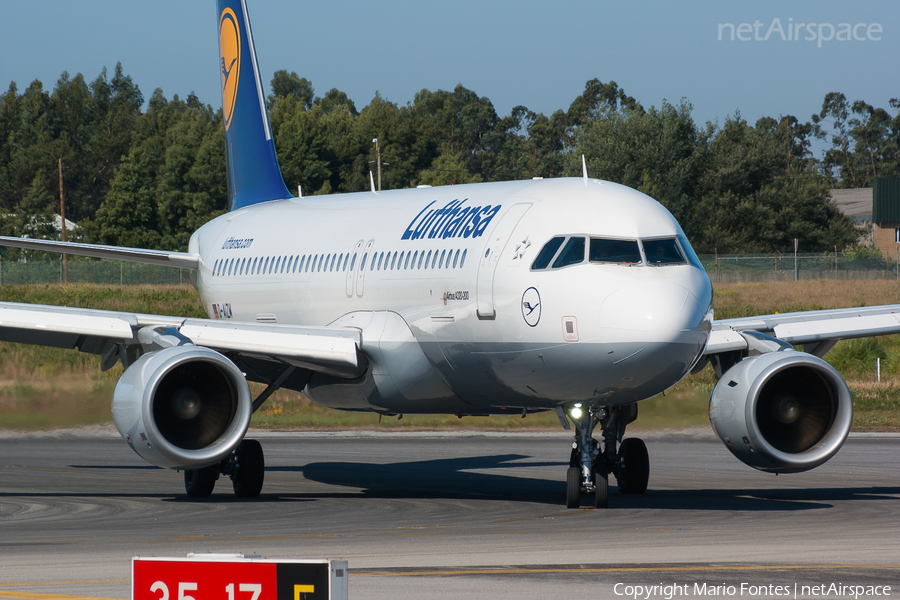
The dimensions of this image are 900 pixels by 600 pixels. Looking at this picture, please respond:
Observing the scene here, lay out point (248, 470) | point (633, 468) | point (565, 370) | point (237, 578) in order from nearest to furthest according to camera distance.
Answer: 1. point (237, 578)
2. point (565, 370)
3. point (633, 468)
4. point (248, 470)

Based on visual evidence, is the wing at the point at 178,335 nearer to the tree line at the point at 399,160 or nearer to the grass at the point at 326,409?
the grass at the point at 326,409

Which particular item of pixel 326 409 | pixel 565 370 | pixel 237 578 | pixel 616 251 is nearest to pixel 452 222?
pixel 616 251

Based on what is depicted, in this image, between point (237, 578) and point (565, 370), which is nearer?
point (237, 578)

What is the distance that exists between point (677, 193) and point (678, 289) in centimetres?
7457

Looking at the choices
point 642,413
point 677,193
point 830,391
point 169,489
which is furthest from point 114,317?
point 677,193

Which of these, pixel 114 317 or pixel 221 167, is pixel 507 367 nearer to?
pixel 114 317

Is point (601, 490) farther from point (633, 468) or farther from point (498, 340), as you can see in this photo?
point (633, 468)

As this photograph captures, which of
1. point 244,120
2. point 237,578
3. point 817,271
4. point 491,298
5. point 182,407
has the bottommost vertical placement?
point 182,407

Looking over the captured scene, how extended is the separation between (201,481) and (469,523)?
16.5 ft

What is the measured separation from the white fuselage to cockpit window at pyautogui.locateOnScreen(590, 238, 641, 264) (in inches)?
4.2

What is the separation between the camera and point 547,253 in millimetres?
14305

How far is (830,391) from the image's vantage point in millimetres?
15305

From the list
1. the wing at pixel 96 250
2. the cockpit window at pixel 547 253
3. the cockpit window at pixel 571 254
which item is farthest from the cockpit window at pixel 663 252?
the wing at pixel 96 250

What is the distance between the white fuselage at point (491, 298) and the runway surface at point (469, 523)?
1536 mm
